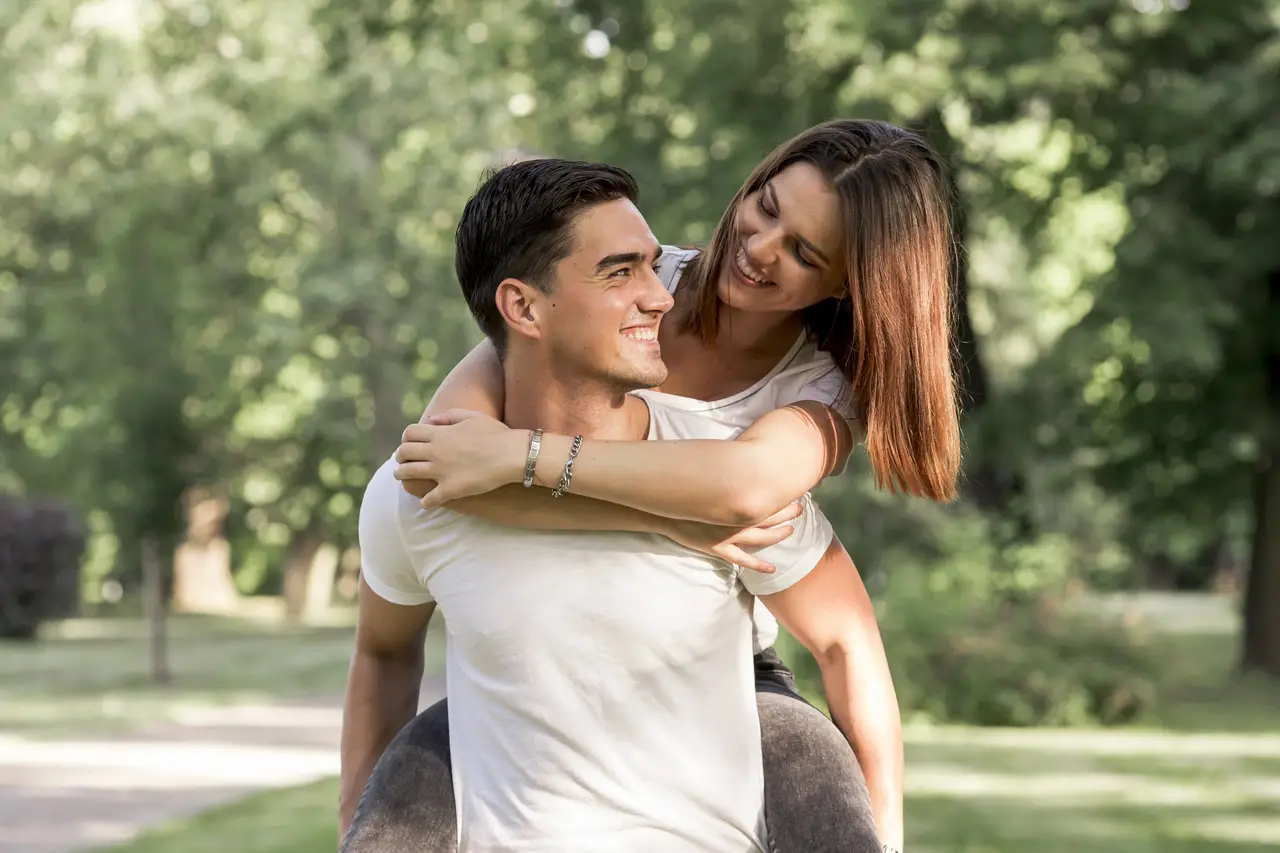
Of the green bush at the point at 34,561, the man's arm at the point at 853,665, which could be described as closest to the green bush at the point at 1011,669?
the man's arm at the point at 853,665

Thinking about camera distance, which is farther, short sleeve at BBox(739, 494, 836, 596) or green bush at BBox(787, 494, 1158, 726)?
green bush at BBox(787, 494, 1158, 726)

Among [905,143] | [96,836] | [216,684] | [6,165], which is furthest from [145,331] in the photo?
[905,143]

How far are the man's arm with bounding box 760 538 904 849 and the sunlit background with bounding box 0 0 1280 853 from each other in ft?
3.29

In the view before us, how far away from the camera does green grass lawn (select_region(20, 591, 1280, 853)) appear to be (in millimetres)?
9891

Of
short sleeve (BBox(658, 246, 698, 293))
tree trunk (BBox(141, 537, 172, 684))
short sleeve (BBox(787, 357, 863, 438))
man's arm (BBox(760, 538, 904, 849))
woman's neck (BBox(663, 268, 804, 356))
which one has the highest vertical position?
short sleeve (BBox(658, 246, 698, 293))

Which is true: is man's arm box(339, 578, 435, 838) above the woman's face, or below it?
below

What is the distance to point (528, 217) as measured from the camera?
2.90m

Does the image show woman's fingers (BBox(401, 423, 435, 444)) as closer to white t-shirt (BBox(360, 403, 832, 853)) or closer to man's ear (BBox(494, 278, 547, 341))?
white t-shirt (BBox(360, 403, 832, 853))

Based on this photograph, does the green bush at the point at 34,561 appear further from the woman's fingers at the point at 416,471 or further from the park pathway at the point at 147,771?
the woman's fingers at the point at 416,471

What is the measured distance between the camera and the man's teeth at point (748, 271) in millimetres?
3316

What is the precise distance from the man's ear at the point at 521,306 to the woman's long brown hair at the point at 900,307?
1.76 feet

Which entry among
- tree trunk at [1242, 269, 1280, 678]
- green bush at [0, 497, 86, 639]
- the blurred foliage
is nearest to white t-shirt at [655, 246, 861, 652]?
the blurred foliage

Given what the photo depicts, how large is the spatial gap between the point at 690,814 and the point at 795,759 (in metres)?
0.24

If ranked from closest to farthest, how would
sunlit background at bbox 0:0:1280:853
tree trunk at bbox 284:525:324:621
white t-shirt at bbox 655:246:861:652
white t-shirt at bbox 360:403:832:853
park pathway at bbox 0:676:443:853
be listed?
white t-shirt at bbox 360:403:832:853, white t-shirt at bbox 655:246:861:652, park pathway at bbox 0:676:443:853, sunlit background at bbox 0:0:1280:853, tree trunk at bbox 284:525:324:621
